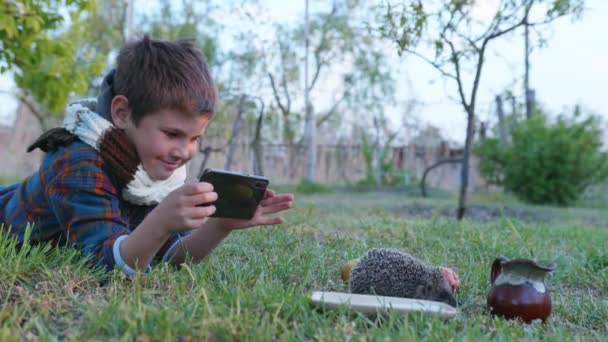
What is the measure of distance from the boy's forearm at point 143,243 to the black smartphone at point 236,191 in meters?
0.25

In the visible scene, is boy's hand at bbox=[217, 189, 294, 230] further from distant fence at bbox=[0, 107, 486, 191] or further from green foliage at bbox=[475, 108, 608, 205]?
distant fence at bbox=[0, 107, 486, 191]

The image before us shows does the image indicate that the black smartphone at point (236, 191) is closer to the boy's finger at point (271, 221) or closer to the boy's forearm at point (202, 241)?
the boy's finger at point (271, 221)

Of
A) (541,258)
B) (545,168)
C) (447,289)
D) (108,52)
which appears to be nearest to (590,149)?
(545,168)

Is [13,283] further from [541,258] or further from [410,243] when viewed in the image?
[541,258]

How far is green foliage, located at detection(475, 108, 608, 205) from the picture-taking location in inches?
418

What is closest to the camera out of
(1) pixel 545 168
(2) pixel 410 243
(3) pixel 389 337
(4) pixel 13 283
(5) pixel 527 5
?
(3) pixel 389 337

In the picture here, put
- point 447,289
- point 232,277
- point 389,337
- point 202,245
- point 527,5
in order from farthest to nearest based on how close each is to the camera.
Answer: point 527,5 → point 202,245 → point 232,277 → point 447,289 → point 389,337

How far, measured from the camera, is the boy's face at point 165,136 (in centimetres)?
224

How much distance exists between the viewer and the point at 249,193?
7.62 feet

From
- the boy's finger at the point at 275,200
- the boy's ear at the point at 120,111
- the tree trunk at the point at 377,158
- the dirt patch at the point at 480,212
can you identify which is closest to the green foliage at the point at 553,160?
the dirt patch at the point at 480,212

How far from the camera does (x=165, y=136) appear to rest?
224 centimetres

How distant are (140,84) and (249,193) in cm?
65

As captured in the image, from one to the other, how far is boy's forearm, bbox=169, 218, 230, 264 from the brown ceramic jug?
1176mm

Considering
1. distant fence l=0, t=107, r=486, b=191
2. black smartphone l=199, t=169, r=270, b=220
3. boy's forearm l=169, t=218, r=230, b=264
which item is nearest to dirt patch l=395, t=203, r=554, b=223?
boy's forearm l=169, t=218, r=230, b=264
